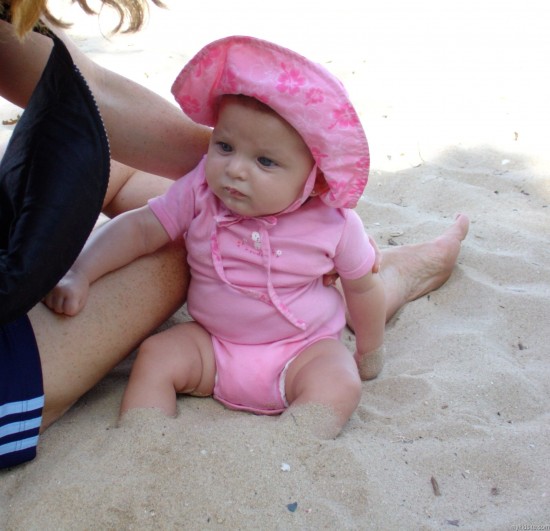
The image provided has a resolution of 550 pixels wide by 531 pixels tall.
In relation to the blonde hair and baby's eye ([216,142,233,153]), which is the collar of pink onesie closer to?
baby's eye ([216,142,233,153])

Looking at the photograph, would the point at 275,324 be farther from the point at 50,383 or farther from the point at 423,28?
the point at 423,28

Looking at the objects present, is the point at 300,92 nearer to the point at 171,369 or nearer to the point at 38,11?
the point at 38,11

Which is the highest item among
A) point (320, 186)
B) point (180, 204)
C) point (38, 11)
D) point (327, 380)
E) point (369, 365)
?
point (38, 11)

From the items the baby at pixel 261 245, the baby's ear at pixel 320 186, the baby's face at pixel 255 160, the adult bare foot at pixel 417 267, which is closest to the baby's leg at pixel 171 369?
the baby at pixel 261 245

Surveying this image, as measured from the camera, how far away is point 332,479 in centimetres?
160

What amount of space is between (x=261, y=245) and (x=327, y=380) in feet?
1.19

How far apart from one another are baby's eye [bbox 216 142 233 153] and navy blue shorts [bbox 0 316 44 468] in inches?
23.5

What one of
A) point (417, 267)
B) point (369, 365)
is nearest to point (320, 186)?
point (369, 365)

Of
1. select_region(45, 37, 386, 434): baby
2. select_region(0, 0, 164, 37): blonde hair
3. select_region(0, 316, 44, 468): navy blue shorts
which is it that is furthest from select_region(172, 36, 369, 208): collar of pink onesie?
select_region(0, 316, 44, 468): navy blue shorts

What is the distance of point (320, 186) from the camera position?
6.18 ft

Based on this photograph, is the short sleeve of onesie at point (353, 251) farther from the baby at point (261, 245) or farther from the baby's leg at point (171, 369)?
the baby's leg at point (171, 369)

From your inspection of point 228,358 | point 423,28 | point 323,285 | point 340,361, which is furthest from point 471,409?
point 423,28

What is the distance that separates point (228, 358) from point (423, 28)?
11.4 feet

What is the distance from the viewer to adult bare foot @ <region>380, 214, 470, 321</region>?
2498mm
